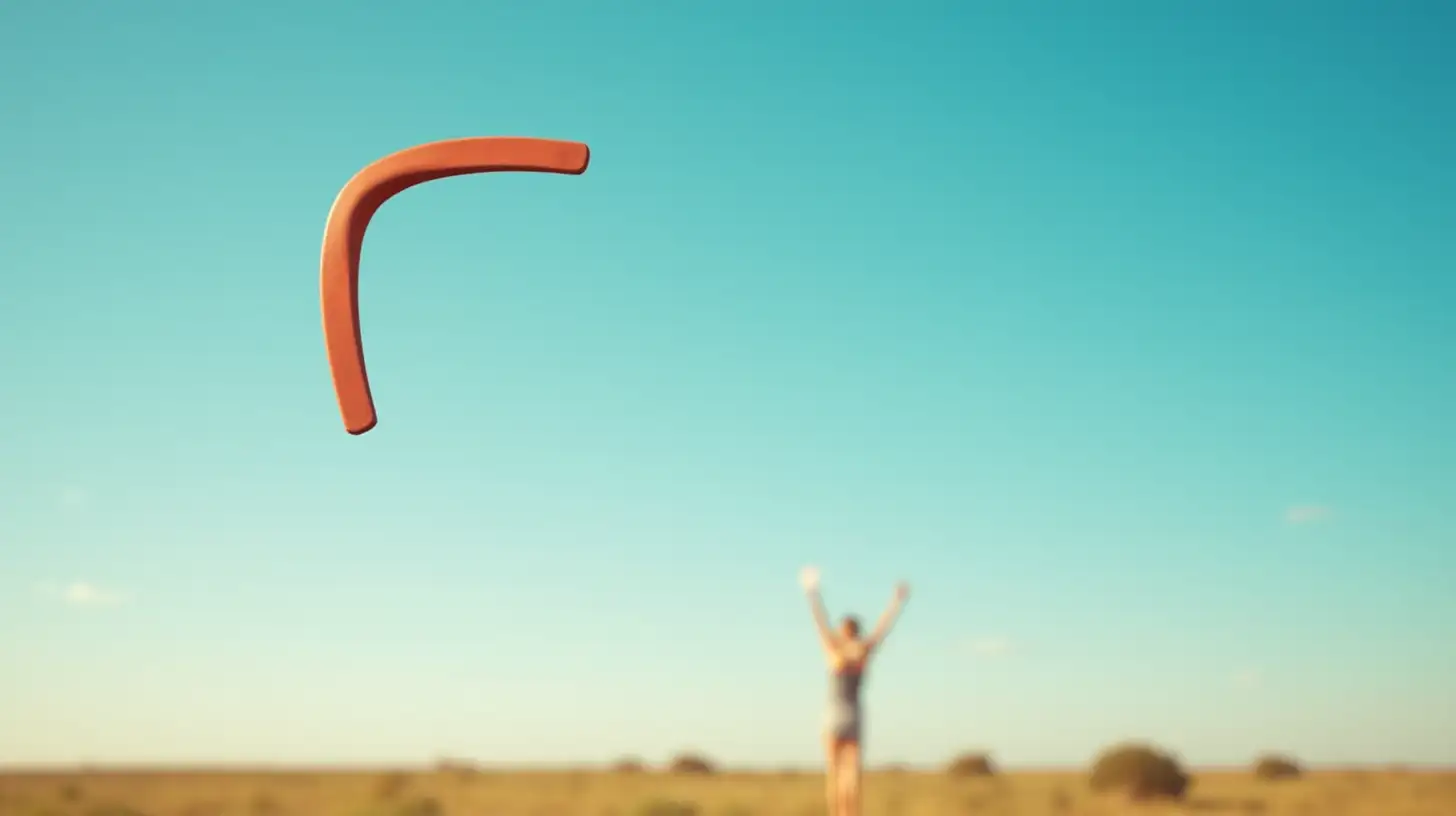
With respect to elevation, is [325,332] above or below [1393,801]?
above

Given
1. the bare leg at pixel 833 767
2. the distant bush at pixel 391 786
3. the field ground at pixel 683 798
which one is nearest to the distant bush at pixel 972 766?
the field ground at pixel 683 798

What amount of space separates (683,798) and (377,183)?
80.7ft

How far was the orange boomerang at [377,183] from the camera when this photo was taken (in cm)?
347

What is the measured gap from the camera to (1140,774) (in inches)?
1119

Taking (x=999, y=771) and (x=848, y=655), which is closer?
(x=848, y=655)

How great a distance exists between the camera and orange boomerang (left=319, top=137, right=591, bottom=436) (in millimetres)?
3473

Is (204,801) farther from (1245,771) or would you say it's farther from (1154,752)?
(1245,771)

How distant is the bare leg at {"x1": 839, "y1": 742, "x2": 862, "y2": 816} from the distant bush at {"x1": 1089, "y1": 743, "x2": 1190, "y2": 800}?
20.7 m

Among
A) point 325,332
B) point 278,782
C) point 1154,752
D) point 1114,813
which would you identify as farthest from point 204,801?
point 325,332

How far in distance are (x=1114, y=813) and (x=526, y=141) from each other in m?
23.6

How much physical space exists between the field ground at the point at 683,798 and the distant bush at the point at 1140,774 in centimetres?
64

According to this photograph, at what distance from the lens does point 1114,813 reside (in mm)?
23625

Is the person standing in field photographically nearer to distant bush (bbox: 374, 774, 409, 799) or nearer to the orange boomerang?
the orange boomerang

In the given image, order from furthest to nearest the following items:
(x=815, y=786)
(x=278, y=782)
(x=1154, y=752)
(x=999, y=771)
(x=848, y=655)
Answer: (x=999, y=771) < (x=278, y=782) < (x=815, y=786) < (x=1154, y=752) < (x=848, y=655)
